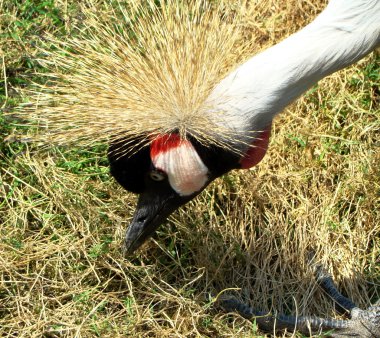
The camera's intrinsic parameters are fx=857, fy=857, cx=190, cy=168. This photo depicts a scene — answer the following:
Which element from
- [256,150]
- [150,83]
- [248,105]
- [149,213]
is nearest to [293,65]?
[248,105]

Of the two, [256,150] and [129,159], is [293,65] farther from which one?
[129,159]

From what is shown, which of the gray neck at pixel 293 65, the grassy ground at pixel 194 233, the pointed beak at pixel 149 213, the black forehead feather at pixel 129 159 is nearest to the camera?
the gray neck at pixel 293 65

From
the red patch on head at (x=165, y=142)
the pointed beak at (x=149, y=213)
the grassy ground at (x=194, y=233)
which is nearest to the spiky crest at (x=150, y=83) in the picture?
the red patch on head at (x=165, y=142)

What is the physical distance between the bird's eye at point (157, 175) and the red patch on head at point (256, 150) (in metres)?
0.21

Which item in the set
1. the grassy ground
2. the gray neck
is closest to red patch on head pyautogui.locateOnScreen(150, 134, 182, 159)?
the gray neck

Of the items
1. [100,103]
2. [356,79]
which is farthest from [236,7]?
[100,103]

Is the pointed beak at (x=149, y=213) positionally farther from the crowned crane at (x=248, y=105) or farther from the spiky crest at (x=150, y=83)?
the spiky crest at (x=150, y=83)

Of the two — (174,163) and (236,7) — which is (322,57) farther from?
(236,7)

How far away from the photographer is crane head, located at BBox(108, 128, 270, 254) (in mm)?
2152

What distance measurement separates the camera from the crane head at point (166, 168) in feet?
7.06

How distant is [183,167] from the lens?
2180 millimetres

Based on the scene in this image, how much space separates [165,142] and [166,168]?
0.08 meters

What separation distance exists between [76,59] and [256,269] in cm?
90

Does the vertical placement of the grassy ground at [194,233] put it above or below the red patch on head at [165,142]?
below
